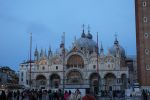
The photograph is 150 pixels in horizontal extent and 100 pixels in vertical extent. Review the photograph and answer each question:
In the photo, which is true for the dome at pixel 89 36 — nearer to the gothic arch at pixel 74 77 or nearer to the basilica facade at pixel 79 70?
the basilica facade at pixel 79 70

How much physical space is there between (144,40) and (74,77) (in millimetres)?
24714

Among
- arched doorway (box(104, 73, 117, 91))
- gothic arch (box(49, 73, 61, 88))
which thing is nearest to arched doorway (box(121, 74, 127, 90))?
arched doorway (box(104, 73, 117, 91))

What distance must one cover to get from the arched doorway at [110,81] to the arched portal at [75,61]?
5.88m

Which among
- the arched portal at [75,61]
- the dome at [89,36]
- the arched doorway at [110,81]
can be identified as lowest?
the arched doorway at [110,81]

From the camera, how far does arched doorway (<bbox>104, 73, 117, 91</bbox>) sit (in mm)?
70863

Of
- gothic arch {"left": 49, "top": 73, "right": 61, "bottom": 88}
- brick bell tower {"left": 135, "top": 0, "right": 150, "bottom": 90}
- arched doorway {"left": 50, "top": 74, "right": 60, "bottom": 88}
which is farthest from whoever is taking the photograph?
arched doorway {"left": 50, "top": 74, "right": 60, "bottom": 88}

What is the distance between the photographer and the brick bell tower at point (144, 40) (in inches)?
2012

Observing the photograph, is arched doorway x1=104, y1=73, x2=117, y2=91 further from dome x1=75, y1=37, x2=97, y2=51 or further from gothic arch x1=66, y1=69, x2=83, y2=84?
dome x1=75, y1=37, x2=97, y2=51

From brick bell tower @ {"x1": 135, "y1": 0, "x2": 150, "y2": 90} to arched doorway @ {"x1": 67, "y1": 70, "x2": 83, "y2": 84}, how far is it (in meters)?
22.7

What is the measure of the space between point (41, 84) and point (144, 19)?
30.5 metres

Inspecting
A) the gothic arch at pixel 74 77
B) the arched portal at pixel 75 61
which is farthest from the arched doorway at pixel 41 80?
the arched portal at pixel 75 61

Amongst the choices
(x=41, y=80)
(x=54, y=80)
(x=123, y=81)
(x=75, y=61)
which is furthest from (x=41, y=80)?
(x=123, y=81)

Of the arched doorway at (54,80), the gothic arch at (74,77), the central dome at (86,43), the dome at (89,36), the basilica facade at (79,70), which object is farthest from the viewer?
the dome at (89,36)

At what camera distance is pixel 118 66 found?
70688 mm
